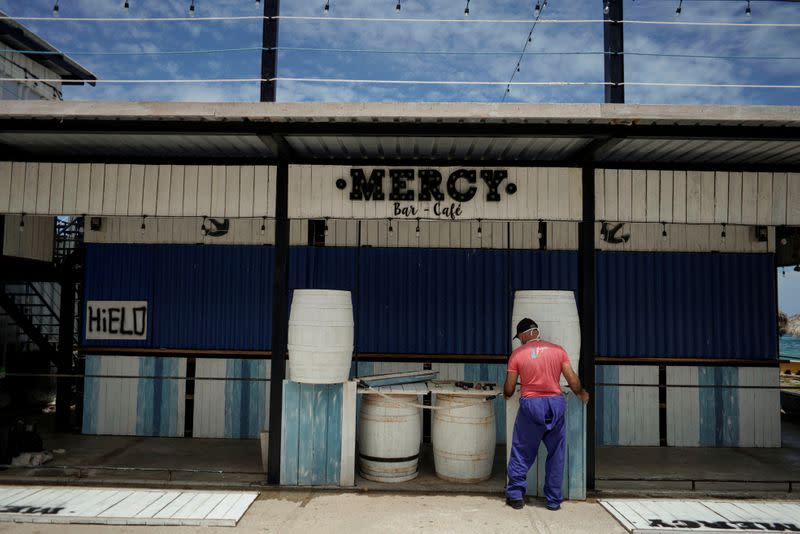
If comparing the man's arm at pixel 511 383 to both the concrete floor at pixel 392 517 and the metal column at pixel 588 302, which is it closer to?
the metal column at pixel 588 302

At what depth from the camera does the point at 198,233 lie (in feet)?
30.7

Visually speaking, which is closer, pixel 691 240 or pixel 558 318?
pixel 558 318

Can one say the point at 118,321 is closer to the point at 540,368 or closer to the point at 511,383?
the point at 511,383

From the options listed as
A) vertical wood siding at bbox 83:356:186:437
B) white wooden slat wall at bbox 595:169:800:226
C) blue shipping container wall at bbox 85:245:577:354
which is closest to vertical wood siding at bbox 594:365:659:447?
blue shipping container wall at bbox 85:245:577:354

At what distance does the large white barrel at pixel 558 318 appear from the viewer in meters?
6.07

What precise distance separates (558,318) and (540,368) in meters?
0.70

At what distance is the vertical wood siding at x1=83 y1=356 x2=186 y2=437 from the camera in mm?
9148

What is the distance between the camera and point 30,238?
363 inches

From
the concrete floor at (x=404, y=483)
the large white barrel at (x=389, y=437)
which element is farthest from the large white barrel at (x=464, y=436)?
the large white barrel at (x=389, y=437)

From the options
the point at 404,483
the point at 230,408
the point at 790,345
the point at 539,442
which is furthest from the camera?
the point at 790,345

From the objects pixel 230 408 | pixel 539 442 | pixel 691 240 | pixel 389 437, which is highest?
pixel 691 240

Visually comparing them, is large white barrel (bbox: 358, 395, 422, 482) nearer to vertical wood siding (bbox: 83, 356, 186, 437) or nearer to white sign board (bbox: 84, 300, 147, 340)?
vertical wood siding (bbox: 83, 356, 186, 437)

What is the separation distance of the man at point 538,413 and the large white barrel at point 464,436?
612 millimetres

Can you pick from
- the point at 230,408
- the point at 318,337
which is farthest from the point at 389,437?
the point at 230,408
